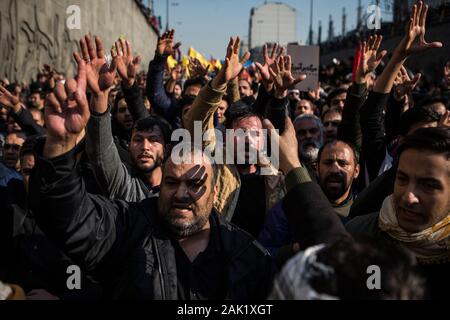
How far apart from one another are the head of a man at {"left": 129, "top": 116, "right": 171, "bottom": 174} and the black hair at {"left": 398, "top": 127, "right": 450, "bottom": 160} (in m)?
1.70

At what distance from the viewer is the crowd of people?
1360 mm

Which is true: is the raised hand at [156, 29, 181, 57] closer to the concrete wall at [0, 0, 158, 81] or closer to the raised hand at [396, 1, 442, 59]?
the raised hand at [396, 1, 442, 59]

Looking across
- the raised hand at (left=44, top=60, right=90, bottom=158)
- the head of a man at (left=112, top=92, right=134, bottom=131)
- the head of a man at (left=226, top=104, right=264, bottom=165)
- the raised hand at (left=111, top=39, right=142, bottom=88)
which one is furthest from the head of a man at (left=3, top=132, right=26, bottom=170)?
the raised hand at (left=44, top=60, right=90, bottom=158)

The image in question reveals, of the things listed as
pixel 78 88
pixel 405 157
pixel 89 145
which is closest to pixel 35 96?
pixel 89 145

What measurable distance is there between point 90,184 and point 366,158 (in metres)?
1.86

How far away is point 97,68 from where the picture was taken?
7.90ft

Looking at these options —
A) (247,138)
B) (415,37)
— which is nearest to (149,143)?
(247,138)

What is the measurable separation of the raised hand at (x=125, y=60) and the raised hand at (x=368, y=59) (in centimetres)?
161

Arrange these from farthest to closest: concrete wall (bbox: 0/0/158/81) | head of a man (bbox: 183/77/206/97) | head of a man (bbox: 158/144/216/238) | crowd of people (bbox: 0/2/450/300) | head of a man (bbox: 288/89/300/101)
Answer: concrete wall (bbox: 0/0/158/81) < head of a man (bbox: 288/89/300/101) < head of a man (bbox: 183/77/206/97) < head of a man (bbox: 158/144/216/238) < crowd of people (bbox: 0/2/450/300)

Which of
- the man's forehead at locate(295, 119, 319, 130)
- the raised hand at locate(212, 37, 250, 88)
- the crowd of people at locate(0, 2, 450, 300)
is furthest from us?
the man's forehead at locate(295, 119, 319, 130)

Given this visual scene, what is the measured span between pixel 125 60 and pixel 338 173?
1.71 metres

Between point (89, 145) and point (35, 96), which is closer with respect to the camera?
point (89, 145)

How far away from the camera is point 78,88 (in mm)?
1771
